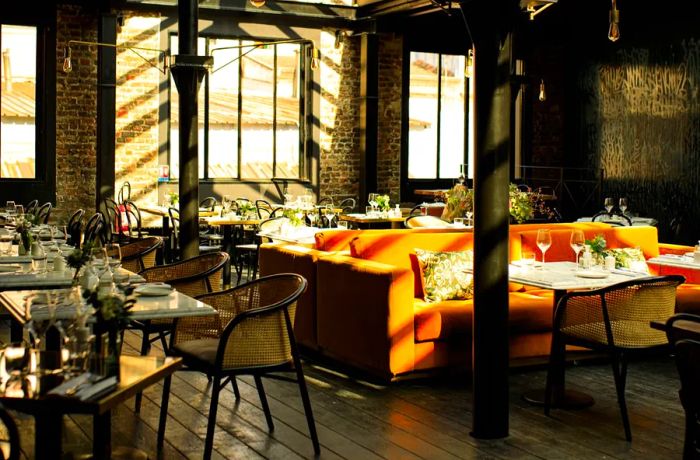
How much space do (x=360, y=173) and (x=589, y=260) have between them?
9493 mm

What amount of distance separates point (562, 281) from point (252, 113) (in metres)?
10.2

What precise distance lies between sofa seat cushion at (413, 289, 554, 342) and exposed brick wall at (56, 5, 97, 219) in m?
8.59

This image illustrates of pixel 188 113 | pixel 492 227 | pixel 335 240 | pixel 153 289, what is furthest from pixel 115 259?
pixel 188 113

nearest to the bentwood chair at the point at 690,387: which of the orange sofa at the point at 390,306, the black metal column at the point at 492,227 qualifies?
the black metal column at the point at 492,227

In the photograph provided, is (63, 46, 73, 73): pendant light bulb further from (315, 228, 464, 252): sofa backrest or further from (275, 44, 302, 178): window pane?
(315, 228, 464, 252): sofa backrest

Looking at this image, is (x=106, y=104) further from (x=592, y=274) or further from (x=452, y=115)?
(x=592, y=274)

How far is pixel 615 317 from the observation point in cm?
567

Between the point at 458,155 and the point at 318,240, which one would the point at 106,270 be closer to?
the point at 318,240

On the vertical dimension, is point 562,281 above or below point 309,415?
above

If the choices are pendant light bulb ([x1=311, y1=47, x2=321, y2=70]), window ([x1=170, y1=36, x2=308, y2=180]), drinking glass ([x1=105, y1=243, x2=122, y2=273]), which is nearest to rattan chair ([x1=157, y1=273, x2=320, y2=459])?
drinking glass ([x1=105, y1=243, x2=122, y2=273])

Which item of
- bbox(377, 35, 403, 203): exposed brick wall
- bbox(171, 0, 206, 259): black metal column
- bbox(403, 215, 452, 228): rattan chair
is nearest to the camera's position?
bbox(171, 0, 206, 259): black metal column

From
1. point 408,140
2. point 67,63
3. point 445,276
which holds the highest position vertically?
point 67,63

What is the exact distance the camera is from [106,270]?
482cm

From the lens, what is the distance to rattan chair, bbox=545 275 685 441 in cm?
552
